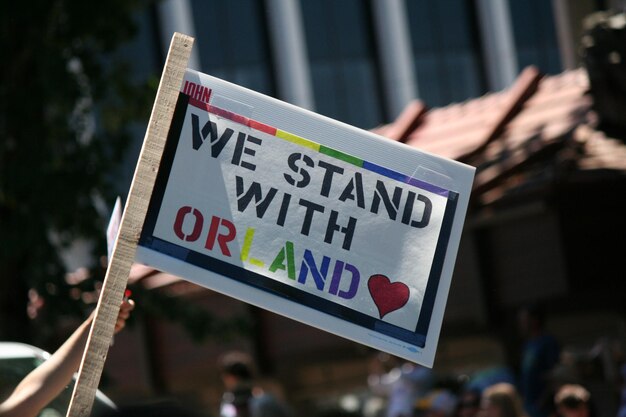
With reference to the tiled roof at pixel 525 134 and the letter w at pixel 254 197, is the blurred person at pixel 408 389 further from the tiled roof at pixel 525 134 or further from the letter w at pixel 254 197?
the letter w at pixel 254 197

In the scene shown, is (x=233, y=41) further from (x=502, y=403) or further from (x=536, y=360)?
(x=502, y=403)

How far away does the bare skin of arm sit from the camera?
338cm

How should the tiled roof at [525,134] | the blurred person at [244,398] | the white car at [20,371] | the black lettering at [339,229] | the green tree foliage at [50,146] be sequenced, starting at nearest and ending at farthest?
1. the black lettering at [339,229]
2. the white car at [20,371]
3. the blurred person at [244,398]
4. the tiled roof at [525,134]
5. the green tree foliage at [50,146]

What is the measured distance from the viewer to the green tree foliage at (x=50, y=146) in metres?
9.55

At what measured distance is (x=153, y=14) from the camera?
22484 mm

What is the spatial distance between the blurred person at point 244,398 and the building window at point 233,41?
47.4 feet

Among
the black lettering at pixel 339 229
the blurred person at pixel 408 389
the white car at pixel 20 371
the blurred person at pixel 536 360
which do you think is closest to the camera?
the black lettering at pixel 339 229

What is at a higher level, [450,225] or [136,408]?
[136,408]

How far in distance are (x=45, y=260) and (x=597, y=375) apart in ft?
13.8

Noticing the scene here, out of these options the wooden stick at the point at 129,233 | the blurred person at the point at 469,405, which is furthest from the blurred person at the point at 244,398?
the wooden stick at the point at 129,233

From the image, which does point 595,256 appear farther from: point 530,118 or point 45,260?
point 45,260

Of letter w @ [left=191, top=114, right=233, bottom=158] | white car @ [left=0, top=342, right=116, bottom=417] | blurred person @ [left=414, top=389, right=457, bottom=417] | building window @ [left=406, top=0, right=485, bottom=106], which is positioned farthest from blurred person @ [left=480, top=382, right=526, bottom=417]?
building window @ [left=406, top=0, right=485, bottom=106]

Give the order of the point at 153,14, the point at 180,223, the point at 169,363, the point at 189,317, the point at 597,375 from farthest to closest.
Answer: the point at 153,14 < the point at 169,363 < the point at 189,317 < the point at 597,375 < the point at 180,223

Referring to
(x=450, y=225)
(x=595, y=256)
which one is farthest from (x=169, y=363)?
(x=450, y=225)
